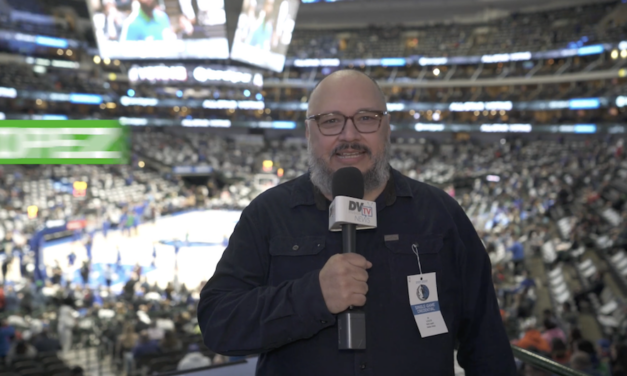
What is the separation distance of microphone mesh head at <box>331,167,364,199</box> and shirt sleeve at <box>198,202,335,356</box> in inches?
9.9

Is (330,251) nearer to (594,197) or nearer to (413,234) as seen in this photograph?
(413,234)

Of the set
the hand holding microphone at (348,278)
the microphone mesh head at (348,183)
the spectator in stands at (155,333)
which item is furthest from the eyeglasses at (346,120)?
the spectator in stands at (155,333)

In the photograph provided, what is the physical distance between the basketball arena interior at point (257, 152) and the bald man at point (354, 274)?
329 millimetres

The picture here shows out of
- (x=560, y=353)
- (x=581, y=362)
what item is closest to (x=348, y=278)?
(x=581, y=362)

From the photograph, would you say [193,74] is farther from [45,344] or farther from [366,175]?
A: [366,175]

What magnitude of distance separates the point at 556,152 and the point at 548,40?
10497 millimetres

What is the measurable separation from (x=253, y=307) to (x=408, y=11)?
46287mm

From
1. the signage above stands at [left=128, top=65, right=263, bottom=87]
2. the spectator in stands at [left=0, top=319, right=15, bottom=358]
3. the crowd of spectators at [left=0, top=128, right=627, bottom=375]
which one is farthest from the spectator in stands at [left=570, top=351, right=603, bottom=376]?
the signage above stands at [left=128, top=65, right=263, bottom=87]

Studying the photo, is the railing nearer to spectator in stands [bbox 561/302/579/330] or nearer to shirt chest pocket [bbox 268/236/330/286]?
shirt chest pocket [bbox 268/236/330/286]

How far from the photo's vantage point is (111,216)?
22844 mm

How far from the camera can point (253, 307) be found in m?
1.37

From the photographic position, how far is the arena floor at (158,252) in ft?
53.6

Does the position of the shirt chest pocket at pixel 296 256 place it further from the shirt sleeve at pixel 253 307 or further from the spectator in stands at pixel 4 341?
the spectator in stands at pixel 4 341

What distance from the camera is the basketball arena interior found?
8531 millimetres
